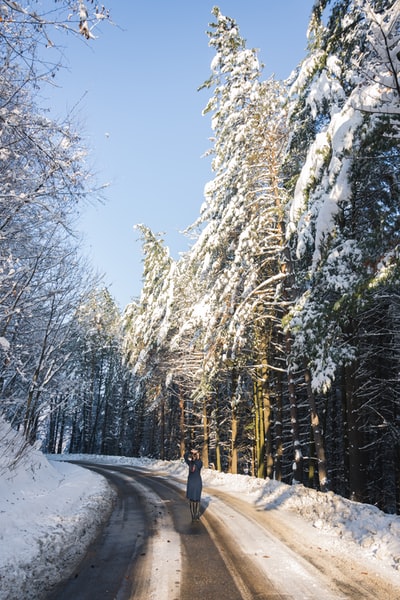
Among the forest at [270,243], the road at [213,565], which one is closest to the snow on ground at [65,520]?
the road at [213,565]

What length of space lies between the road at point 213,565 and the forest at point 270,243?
3.88 meters

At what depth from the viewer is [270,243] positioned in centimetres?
1573

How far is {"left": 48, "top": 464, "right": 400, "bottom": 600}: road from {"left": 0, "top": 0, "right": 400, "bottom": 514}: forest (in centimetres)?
388

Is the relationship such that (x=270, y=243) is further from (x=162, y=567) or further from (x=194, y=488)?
(x=162, y=567)

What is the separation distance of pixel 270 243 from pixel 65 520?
11914 millimetres

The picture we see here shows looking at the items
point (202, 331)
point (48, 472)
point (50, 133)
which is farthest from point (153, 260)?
point (50, 133)

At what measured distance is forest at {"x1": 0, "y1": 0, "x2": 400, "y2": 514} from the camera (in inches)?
245

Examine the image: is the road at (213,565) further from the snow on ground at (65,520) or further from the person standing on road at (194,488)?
the snow on ground at (65,520)

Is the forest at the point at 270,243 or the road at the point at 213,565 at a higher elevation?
the forest at the point at 270,243

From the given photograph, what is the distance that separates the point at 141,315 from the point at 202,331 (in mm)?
14811

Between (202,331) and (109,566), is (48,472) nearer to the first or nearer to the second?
(202,331)

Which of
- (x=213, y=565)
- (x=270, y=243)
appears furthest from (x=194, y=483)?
(x=270, y=243)

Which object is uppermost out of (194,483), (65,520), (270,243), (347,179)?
(270,243)

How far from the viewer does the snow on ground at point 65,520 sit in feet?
18.2
